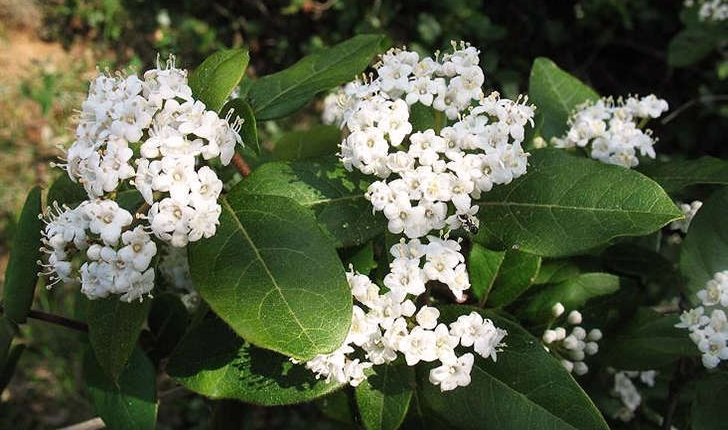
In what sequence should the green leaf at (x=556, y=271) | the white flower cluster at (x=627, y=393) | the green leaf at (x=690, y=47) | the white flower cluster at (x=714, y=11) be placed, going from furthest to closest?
1. the green leaf at (x=690, y=47)
2. the white flower cluster at (x=714, y=11)
3. the white flower cluster at (x=627, y=393)
4. the green leaf at (x=556, y=271)

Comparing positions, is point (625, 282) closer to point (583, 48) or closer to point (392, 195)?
point (392, 195)

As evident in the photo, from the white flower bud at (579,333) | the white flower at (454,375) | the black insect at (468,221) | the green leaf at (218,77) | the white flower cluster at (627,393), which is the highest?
the green leaf at (218,77)

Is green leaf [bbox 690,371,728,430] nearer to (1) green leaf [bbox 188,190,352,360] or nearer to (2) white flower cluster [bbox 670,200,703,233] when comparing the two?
(2) white flower cluster [bbox 670,200,703,233]

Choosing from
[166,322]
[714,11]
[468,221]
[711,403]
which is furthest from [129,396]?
[714,11]

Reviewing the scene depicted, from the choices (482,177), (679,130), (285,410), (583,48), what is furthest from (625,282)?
(583,48)

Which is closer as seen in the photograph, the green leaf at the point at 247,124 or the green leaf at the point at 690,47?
the green leaf at the point at 247,124

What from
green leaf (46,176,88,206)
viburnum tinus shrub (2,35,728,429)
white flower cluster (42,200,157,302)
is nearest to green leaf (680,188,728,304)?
viburnum tinus shrub (2,35,728,429)

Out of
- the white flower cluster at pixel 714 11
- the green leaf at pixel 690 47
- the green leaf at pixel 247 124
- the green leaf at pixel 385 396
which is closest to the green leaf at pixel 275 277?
the green leaf at pixel 247 124

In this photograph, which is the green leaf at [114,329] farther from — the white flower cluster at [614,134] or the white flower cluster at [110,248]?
the white flower cluster at [614,134]
